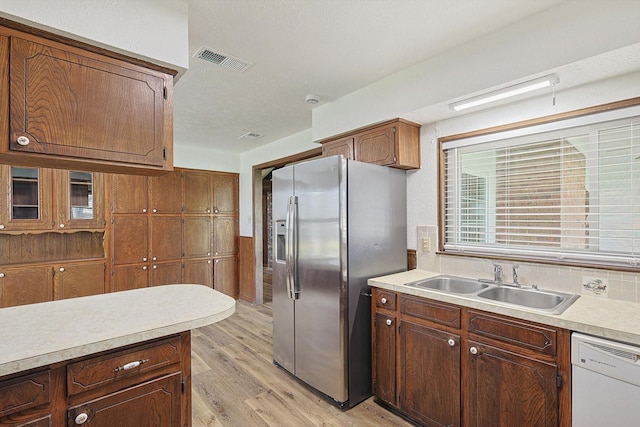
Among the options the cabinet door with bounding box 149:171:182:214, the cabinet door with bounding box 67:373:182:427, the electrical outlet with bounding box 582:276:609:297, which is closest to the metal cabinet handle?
the cabinet door with bounding box 67:373:182:427

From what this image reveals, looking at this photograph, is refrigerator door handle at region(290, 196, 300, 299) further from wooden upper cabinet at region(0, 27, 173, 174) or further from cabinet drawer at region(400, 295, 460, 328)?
wooden upper cabinet at region(0, 27, 173, 174)

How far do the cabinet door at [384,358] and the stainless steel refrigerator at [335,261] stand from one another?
0.11 m

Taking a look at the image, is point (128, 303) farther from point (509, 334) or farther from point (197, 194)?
point (197, 194)

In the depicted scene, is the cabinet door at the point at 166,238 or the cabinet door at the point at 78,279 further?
the cabinet door at the point at 166,238

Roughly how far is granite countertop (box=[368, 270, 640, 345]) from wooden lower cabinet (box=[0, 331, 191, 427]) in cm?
147

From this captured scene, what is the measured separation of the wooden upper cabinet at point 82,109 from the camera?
135 centimetres

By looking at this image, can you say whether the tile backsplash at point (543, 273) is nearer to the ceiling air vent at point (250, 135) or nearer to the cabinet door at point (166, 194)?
the ceiling air vent at point (250, 135)

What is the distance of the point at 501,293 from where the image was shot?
2.22 meters

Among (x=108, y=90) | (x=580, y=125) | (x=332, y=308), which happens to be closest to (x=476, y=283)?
(x=332, y=308)

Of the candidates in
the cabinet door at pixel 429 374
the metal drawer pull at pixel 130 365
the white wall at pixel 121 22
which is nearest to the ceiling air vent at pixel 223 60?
the white wall at pixel 121 22

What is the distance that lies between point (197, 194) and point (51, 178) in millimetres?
1829

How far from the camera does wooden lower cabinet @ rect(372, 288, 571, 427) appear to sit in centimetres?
156

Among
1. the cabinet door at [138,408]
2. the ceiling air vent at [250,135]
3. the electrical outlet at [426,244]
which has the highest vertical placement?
the ceiling air vent at [250,135]

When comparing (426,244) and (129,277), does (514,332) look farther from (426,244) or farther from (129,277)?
(129,277)
